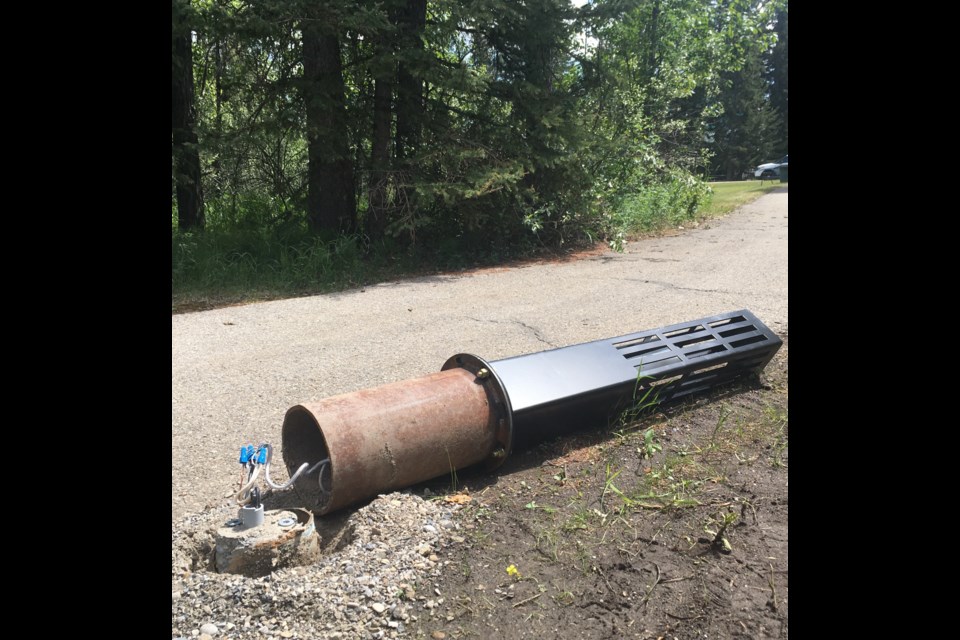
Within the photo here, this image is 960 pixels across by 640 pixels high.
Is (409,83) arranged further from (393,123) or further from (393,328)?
(393,328)

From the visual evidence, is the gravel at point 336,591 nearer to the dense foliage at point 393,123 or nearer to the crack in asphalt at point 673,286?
the crack in asphalt at point 673,286

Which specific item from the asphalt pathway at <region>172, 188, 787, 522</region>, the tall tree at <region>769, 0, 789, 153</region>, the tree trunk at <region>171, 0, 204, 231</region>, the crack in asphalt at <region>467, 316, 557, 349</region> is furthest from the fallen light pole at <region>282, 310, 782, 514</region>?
the tall tree at <region>769, 0, 789, 153</region>

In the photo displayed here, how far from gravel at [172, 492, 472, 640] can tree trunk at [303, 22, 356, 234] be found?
7.30 m

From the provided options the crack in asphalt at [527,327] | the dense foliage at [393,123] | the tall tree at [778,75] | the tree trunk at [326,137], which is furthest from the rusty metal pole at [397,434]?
the tall tree at [778,75]

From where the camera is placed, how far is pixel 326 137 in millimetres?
9203

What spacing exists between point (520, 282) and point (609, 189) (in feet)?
15.8

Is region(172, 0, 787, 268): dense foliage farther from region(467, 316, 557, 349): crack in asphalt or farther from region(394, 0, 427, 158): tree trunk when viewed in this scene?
region(467, 316, 557, 349): crack in asphalt

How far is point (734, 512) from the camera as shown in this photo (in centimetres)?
268

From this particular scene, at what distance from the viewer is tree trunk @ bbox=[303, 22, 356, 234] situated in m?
8.98

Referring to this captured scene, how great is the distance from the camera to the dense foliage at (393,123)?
892cm

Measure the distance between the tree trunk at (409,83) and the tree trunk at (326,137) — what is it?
90cm
